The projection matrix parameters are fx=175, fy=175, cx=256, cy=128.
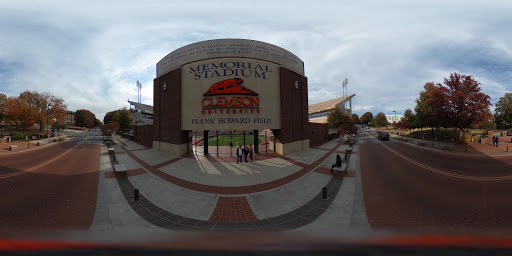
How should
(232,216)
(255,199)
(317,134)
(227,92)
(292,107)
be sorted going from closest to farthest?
(232,216) < (255,199) < (227,92) < (292,107) < (317,134)

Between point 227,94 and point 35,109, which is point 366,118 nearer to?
point 227,94

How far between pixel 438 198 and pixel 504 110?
55.1 meters

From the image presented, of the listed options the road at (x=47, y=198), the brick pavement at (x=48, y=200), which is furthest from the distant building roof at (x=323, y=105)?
the brick pavement at (x=48, y=200)

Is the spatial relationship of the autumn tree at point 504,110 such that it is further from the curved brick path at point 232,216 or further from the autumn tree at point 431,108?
the curved brick path at point 232,216

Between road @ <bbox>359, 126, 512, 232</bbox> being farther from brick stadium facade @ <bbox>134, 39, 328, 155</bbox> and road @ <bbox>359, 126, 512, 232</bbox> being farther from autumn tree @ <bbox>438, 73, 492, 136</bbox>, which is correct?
autumn tree @ <bbox>438, 73, 492, 136</bbox>

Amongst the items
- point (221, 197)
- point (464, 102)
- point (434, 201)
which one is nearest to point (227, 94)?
point (221, 197)

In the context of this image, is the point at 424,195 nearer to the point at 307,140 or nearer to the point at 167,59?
the point at 307,140

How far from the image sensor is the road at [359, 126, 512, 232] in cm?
481

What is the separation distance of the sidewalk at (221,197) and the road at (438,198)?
2.95 ft

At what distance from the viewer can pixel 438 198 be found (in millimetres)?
6195

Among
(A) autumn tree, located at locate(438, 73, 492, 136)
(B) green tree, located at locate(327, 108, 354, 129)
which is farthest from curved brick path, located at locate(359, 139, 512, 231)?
(B) green tree, located at locate(327, 108, 354, 129)

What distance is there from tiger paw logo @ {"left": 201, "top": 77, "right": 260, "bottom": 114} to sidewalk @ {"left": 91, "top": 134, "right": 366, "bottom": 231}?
4.38m

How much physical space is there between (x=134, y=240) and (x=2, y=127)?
6855cm

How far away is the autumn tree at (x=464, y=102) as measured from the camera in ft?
60.3
